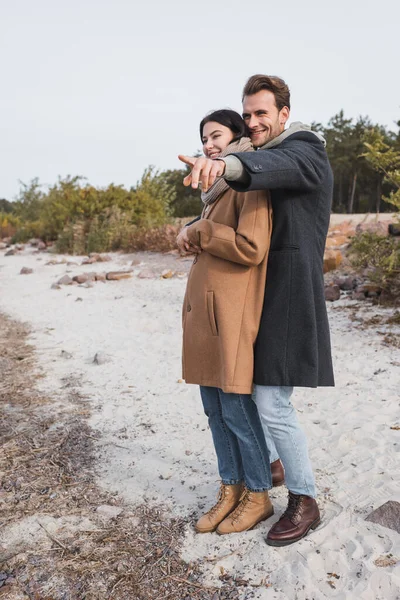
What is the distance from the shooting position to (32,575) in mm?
2354

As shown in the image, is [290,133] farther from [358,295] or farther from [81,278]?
[81,278]

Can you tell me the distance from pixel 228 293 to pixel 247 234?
258 millimetres

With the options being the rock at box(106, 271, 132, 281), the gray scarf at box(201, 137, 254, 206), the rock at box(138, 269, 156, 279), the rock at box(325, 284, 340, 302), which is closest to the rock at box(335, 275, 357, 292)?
the rock at box(325, 284, 340, 302)

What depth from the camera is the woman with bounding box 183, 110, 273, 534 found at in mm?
2105

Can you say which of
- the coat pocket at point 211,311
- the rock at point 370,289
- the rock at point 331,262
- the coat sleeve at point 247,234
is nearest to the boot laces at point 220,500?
the coat pocket at point 211,311

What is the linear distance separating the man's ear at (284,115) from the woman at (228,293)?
154 millimetres

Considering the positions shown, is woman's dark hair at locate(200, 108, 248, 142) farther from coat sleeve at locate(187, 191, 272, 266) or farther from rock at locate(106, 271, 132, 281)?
rock at locate(106, 271, 132, 281)

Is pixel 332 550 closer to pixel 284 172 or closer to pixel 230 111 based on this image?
pixel 284 172

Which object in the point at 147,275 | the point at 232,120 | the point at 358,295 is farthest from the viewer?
the point at 147,275

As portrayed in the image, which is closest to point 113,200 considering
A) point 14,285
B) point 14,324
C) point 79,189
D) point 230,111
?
point 79,189

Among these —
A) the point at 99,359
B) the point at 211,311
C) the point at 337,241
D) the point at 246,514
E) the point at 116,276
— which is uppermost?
the point at 211,311

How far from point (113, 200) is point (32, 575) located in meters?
13.3

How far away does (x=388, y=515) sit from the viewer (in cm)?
250

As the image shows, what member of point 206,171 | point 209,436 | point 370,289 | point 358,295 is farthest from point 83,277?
point 206,171
